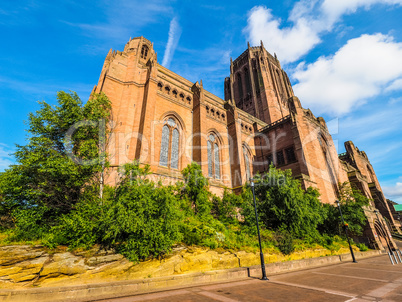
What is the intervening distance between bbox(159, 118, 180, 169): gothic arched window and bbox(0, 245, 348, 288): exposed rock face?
10888 millimetres

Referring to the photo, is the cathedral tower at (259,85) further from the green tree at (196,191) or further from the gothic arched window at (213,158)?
the green tree at (196,191)

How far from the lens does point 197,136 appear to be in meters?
21.4

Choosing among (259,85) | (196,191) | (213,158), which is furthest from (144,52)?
(259,85)

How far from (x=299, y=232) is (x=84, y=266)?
1466 centimetres

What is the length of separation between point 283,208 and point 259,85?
33676 mm

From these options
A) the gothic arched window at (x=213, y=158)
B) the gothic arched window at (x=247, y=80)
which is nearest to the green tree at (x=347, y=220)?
the gothic arched window at (x=213, y=158)

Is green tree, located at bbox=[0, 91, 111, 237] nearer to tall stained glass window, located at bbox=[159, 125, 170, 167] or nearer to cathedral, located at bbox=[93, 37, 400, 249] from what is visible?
cathedral, located at bbox=[93, 37, 400, 249]

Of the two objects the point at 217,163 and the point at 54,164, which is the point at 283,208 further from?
the point at 54,164

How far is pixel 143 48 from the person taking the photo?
81.4 ft

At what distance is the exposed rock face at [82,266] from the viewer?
20.4 ft

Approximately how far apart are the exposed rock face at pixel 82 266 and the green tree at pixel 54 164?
124 inches

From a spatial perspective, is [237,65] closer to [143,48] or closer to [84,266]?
[143,48]

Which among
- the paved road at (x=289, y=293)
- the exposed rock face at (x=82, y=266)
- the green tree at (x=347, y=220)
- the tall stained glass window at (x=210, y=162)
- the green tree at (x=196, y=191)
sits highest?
the tall stained glass window at (x=210, y=162)

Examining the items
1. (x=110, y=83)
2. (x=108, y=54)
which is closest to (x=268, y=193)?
(x=110, y=83)
